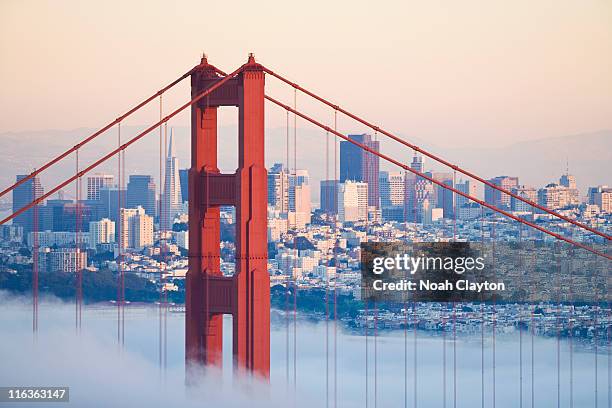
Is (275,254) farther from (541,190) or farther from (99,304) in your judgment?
(541,190)

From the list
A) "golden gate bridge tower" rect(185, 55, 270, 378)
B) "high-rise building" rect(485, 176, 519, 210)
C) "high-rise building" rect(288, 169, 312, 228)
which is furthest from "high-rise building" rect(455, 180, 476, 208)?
"golden gate bridge tower" rect(185, 55, 270, 378)

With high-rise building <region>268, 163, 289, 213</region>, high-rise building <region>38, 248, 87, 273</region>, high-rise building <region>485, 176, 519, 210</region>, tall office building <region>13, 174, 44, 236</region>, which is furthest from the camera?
high-rise building <region>485, 176, 519, 210</region>

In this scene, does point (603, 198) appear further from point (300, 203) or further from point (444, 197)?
point (300, 203)

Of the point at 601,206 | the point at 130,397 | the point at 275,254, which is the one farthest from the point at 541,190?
the point at 130,397

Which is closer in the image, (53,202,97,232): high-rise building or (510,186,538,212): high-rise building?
(53,202,97,232): high-rise building

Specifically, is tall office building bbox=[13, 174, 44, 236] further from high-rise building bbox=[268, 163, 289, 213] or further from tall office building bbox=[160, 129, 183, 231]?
high-rise building bbox=[268, 163, 289, 213]

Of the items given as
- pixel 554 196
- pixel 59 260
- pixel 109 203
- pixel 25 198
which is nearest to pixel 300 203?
pixel 109 203

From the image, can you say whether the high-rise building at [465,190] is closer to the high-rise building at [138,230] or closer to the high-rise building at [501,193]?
the high-rise building at [501,193]
